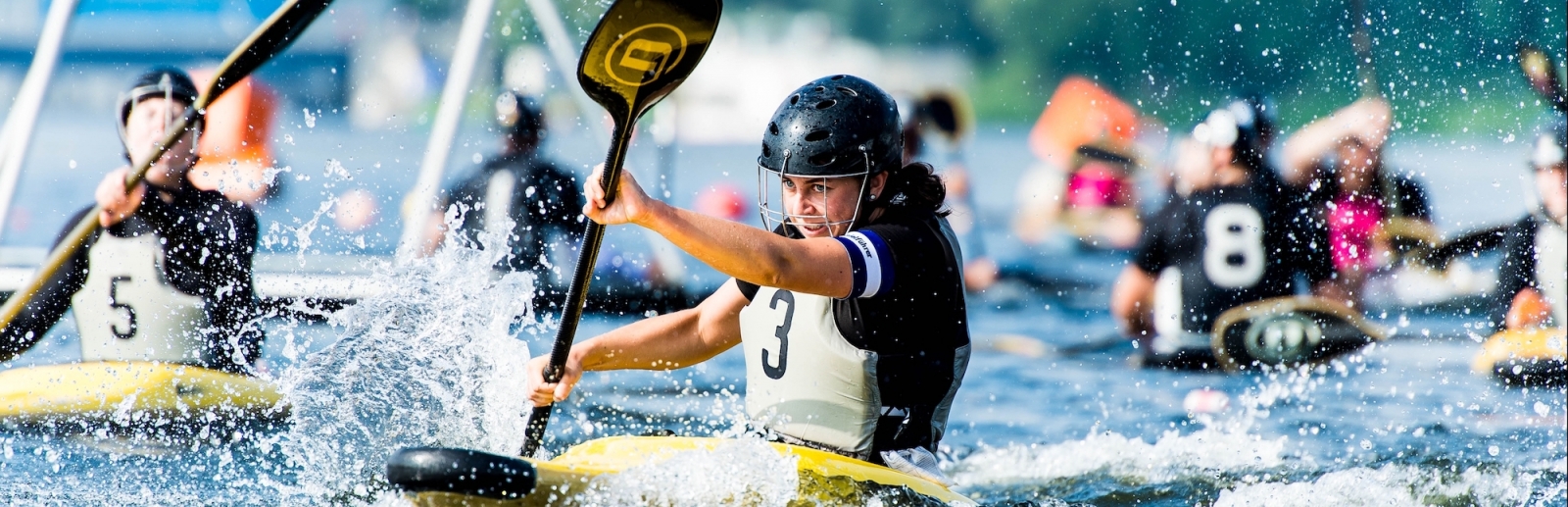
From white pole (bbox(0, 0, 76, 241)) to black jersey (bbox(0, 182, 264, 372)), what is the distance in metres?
1.23

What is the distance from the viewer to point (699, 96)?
120ft

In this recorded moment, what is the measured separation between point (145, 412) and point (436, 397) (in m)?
1.56

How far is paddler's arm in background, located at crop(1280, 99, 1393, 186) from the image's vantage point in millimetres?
9891

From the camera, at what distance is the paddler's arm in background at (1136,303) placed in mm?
9516

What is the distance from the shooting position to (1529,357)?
7.55 meters

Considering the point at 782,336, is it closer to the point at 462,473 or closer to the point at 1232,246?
the point at 462,473

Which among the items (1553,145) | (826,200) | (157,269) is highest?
(1553,145)

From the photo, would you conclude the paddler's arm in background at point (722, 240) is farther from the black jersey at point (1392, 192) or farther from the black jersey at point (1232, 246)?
the black jersey at point (1392, 192)

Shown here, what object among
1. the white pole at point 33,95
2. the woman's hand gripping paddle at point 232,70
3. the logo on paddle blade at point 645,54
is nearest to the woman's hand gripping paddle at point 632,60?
the logo on paddle blade at point 645,54

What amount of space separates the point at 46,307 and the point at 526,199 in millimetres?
3369

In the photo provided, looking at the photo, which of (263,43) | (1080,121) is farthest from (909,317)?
(1080,121)

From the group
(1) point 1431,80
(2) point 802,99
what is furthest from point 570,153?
(2) point 802,99

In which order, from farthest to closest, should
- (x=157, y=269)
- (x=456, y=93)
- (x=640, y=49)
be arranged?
(x=456, y=93) < (x=157, y=269) < (x=640, y=49)

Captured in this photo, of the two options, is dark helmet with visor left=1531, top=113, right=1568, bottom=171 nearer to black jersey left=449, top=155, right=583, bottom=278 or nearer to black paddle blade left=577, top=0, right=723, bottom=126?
black jersey left=449, top=155, right=583, bottom=278
